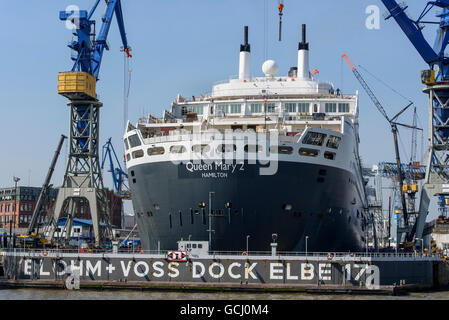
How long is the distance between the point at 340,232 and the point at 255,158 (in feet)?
28.7

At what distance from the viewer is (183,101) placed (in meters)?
56.6

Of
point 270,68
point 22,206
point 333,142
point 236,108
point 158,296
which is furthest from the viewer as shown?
point 22,206

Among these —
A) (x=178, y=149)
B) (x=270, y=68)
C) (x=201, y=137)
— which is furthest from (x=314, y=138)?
(x=270, y=68)

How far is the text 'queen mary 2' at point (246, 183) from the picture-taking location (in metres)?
41.2

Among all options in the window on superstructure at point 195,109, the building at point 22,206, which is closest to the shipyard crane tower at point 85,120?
the window on superstructure at point 195,109

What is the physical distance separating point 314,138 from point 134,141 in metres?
12.4

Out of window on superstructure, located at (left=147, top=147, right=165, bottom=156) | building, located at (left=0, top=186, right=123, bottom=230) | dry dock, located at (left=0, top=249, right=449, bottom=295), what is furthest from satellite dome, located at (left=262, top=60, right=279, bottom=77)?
building, located at (left=0, top=186, right=123, bottom=230)

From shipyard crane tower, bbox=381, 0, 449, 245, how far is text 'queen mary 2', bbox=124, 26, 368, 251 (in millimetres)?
12331

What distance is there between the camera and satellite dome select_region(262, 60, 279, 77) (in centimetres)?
5791

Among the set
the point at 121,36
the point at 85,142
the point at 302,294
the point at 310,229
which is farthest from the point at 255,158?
the point at 121,36

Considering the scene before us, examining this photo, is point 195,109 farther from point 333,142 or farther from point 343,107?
point 333,142

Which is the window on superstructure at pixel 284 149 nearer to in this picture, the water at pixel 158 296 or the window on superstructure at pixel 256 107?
the water at pixel 158 296

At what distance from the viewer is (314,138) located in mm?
43156

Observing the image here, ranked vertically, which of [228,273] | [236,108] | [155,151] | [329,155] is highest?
[236,108]
